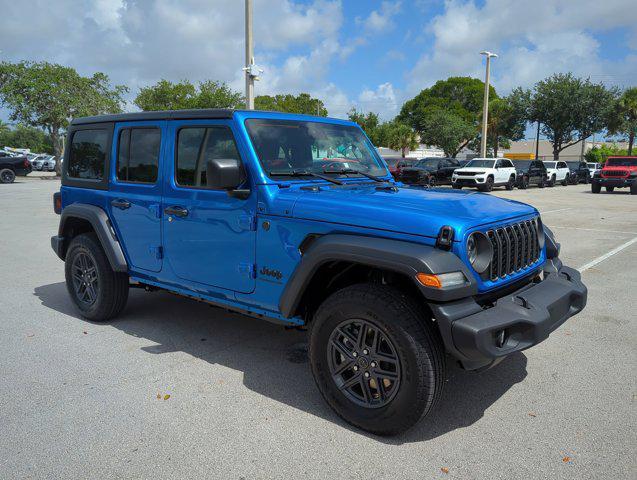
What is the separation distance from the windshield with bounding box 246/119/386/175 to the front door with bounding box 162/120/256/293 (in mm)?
219

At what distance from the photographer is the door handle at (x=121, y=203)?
4.61m

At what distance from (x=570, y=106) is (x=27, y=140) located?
3172 inches

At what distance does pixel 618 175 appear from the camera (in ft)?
82.1

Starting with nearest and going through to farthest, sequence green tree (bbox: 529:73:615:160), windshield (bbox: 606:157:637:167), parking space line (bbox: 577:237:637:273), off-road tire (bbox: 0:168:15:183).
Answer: parking space line (bbox: 577:237:637:273) → windshield (bbox: 606:157:637:167) → off-road tire (bbox: 0:168:15:183) → green tree (bbox: 529:73:615:160)

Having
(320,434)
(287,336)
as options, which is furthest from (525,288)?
(287,336)

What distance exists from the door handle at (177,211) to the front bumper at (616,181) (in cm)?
2547

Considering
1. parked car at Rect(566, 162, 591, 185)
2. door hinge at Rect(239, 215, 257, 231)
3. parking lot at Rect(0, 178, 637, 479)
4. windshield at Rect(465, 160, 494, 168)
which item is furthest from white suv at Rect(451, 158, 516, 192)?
door hinge at Rect(239, 215, 257, 231)

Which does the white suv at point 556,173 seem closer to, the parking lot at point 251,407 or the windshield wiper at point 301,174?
the parking lot at point 251,407

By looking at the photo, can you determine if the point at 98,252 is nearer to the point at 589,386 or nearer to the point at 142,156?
the point at 142,156

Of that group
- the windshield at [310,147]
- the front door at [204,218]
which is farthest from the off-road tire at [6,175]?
the windshield at [310,147]

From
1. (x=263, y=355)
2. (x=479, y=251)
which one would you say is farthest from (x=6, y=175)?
(x=479, y=251)

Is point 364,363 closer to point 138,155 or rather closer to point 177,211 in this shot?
point 177,211

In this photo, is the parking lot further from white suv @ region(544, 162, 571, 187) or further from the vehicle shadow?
white suv @ region(544, 162, 571, 187)

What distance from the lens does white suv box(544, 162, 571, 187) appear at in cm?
3131
